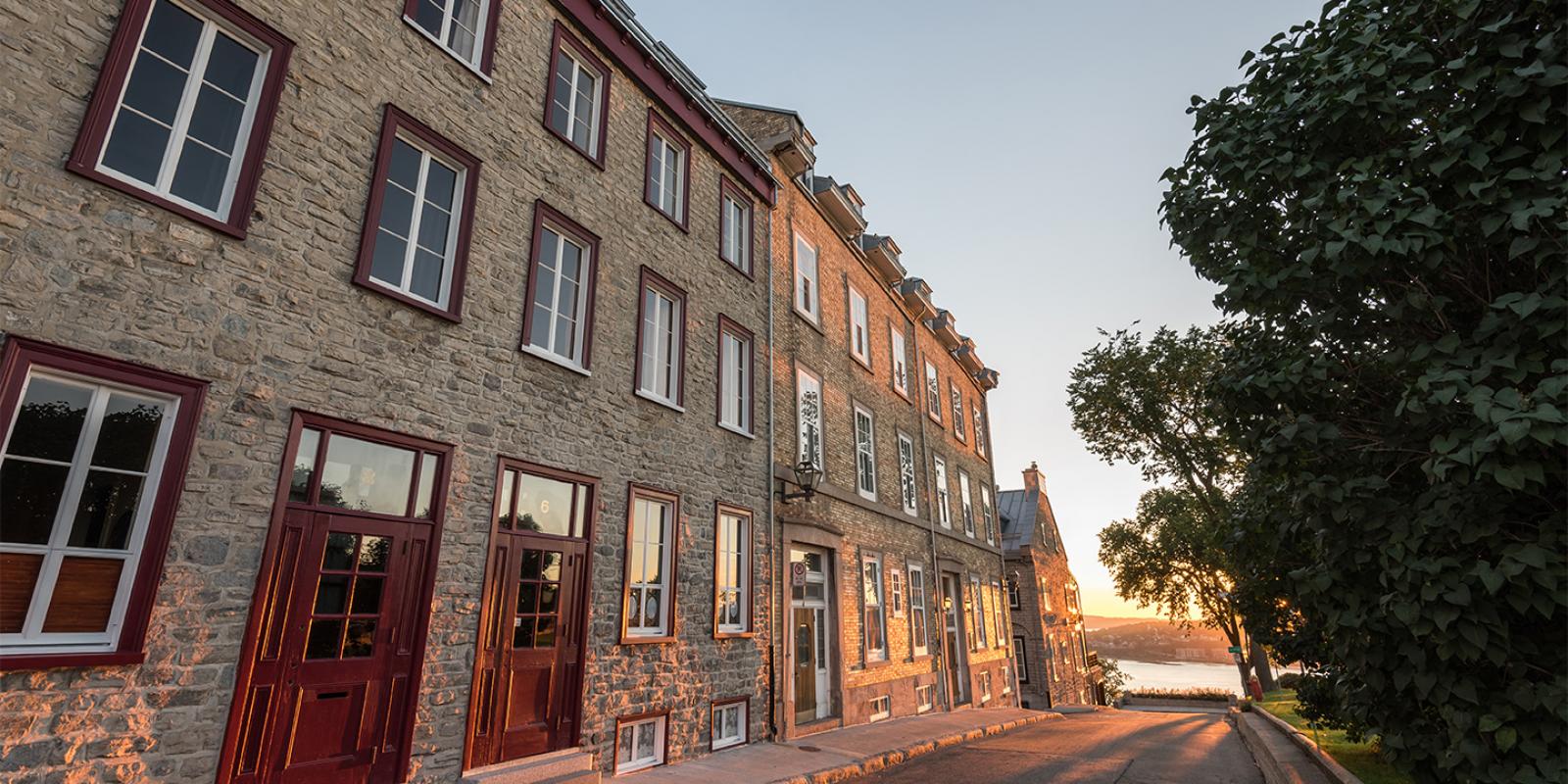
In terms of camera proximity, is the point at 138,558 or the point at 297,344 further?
the point at 297,344

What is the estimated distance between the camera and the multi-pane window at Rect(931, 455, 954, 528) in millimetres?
21344

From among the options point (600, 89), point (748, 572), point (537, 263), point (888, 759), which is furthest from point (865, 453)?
point (537, 263)

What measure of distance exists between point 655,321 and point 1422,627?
30.3 feet

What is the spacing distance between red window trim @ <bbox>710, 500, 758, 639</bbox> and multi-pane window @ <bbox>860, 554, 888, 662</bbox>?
4.27 metres

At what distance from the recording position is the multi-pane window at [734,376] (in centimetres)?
1223

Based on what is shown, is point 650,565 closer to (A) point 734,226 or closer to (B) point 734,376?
(B) point 734,376

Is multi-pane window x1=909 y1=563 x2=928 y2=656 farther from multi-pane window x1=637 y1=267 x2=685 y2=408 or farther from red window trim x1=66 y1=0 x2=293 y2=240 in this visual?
red window trim x1=66 y1=0 x2=293 y2=240

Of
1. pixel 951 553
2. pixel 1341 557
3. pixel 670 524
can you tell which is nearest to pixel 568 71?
pixel 670 524

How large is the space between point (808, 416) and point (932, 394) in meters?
9.46

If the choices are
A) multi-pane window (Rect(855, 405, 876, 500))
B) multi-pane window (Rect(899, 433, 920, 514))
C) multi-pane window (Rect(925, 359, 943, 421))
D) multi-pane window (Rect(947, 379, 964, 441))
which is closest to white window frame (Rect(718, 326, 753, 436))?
multi-pane window (Rect(855, 405, 876, 500))

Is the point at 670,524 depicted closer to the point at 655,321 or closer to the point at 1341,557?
the point at 655,321

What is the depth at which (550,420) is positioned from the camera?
878cm

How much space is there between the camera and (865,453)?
17.3m

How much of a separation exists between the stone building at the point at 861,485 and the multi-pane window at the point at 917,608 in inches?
2.7
